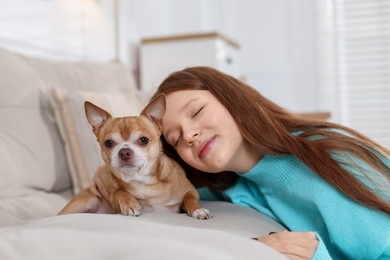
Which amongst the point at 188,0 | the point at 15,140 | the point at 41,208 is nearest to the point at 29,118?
the point at 15,140

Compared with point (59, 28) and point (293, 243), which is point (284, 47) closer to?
point (59, 28)

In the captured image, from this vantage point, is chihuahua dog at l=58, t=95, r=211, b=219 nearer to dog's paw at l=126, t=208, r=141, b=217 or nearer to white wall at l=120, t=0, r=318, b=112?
dog's paw at l=126, t=208, r=141, b=217

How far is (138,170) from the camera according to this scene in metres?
1.20

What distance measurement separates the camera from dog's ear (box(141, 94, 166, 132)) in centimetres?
119

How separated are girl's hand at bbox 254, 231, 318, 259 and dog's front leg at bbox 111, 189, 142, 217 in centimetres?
29

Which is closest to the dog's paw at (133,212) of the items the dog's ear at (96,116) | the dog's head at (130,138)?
the dog's head at (130,138)

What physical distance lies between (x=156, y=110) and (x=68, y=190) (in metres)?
0.69

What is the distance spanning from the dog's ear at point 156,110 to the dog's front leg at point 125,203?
183 millimetres

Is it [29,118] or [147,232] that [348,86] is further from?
[147,232]

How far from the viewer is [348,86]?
155 inches

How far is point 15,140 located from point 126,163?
57 centimetres

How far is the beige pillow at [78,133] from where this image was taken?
67.2 inches

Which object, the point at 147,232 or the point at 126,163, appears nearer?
the point at 147,232

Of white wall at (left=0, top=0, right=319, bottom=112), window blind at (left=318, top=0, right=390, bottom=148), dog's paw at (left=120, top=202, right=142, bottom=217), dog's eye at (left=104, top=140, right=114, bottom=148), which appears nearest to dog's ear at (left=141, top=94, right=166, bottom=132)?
dog's eye at (left=104, top=140, right=114, bottom=148)
